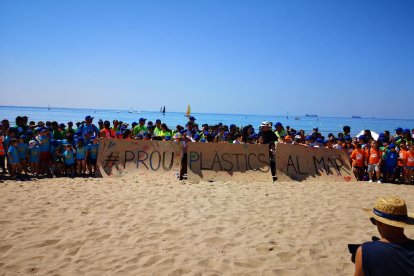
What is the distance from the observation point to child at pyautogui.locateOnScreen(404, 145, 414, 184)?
9.62 metres

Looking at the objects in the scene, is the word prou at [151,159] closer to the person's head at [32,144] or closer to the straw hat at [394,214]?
the person's head at [32,144]

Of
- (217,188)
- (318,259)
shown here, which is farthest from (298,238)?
(217,188)

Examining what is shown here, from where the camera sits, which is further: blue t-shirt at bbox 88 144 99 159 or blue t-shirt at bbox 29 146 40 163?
blue t-shirt at bbox 88 144 99 159

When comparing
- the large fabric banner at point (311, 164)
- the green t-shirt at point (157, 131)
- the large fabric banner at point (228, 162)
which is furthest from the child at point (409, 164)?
the green t-shirt at point (157, 131)

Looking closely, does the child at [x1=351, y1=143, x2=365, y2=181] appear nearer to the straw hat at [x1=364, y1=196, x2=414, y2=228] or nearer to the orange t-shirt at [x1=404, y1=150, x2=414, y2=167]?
the orange t-shirt at [x1=404, y1=150, x2=414, y2=167]

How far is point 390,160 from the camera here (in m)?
9.73

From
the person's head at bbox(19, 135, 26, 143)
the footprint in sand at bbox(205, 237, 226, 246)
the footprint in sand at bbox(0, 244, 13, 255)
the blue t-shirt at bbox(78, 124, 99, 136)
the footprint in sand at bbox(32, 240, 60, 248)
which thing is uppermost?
the blue t-shirt at bbox(78, 124, 99, 136)

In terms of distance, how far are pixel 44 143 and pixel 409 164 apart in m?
11.6

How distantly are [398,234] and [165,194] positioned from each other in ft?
18.8

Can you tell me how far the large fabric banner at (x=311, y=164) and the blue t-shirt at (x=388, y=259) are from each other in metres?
7.29

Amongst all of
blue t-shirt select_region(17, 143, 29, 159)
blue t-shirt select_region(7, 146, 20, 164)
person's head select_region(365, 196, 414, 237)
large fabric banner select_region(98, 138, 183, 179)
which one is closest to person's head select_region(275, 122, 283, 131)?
large fabric banner select_region(98, 138, 183, 179)

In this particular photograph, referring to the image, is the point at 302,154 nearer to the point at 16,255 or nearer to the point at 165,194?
the point at 165,194

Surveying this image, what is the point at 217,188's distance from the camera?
8148mm

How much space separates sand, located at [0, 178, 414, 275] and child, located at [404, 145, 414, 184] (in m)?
1.89
